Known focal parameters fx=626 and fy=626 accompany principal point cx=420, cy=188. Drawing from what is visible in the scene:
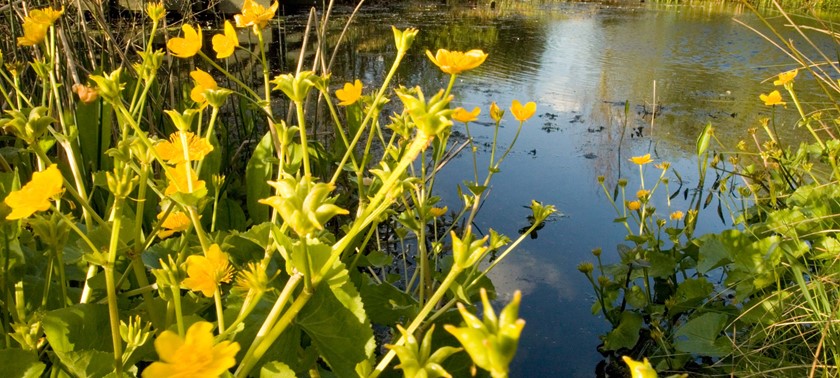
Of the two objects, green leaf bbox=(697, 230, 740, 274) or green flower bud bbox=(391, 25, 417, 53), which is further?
green leaf bbox=(697, 230, 740, 274)

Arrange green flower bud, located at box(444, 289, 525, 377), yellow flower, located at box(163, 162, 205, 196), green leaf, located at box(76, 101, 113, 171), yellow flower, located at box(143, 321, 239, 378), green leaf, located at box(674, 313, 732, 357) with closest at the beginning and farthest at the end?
1. green flower bud, located at box(444, 289, 525, 377)
2. yellow flower, located at box(143, 321, 239, 378)
3. yellow flower, located at box(163, 162, 205, 196)
4. green leaf, located at box(674, 313, 732, 357)
5. green leaf, located at box(76, 101, 113, 171)

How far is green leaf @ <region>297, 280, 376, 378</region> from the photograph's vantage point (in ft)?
2.09

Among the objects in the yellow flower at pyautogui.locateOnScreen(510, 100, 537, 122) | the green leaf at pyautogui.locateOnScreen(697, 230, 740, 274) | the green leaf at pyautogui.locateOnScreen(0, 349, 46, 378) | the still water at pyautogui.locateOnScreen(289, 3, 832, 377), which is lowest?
the still water at pyautogui.locateOnScreen(289, 3, 832, 377)

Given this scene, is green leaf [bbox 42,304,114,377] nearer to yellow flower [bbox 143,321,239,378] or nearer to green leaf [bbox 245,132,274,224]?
yellow flower [bbox 143,321,239,378]

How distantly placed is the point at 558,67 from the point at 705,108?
1564 millimetres

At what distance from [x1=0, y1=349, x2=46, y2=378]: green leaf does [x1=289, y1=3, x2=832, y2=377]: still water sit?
2.98 ft

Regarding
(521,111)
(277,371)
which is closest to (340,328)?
(277,371)

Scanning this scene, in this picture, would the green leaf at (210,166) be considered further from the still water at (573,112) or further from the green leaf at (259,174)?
the still water at (573,112)

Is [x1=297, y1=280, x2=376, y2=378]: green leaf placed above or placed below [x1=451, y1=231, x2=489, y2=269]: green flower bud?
below

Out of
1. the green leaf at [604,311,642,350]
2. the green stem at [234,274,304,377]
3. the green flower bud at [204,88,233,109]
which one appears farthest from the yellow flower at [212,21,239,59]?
the green leaf at [604,311,642,350]

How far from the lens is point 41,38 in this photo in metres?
0.93

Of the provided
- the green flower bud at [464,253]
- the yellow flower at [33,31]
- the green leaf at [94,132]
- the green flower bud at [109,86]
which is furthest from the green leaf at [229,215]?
the green flower bud at [464,253]

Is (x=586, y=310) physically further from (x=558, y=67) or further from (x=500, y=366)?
(x=558, y=67)

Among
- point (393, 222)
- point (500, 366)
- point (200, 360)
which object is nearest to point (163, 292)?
point (200, 360)
